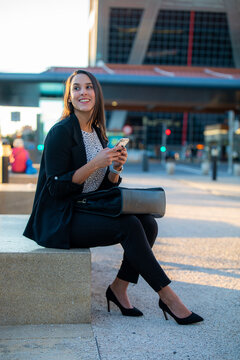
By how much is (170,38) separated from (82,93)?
254 feet

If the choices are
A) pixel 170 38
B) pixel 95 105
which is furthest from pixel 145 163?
pixel 170 38

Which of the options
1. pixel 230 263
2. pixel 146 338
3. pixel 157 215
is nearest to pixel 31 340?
pixel 146 338

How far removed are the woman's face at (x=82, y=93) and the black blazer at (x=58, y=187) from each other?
0.19 metres

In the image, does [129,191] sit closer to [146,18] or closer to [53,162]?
[53,162]

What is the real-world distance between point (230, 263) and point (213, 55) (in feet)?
258

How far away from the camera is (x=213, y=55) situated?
7925 centimetres

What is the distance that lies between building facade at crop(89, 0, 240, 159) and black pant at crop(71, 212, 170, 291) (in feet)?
233

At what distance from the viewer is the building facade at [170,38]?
74.5 m

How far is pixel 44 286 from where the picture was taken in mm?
3033

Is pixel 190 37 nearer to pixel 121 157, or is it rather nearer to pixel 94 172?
pixel 94 172

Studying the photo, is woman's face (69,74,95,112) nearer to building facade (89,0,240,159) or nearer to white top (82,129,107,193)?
white top (82,129,107,193)

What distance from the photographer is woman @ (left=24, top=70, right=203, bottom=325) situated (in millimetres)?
3053

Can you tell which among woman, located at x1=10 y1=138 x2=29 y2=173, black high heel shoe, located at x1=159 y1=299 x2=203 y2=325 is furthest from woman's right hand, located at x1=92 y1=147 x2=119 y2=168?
woman, located at x1=10 y1=138 x2=29 y2=173

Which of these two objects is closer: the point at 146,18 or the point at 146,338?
the point at 146,338
